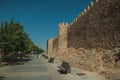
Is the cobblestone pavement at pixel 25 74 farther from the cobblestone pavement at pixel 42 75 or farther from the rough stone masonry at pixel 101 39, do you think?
the rough stone masonry at pixel 101 39

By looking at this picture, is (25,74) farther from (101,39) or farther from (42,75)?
(101,39)

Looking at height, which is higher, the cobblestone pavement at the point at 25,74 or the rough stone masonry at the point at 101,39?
the rough stone masonry at the point at 101,39

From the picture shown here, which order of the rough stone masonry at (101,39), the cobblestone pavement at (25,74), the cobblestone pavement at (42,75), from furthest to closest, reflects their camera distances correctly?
the rough stone masonry at (101,39)
the cobblestone pavement at (25,74)
the cobblestone pavement at (42,75)

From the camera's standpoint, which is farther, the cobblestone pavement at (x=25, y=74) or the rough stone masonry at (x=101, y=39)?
the rough stone masonry at (x=101, y=39)

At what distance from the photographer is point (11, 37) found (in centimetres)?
2689

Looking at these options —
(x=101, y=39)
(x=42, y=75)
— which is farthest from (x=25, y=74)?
(x=101, y=39)

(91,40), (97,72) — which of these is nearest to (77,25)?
(91,40)

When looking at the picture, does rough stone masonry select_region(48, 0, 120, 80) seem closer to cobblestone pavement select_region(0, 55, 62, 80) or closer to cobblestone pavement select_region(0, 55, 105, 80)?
cobblestone pavement select_region(0, 55, 105, 80)

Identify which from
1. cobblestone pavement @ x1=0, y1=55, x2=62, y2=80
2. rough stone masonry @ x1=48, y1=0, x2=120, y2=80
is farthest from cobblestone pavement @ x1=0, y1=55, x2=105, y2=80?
rough stone masonry @ x1=48, y1=0, x2=120, y2=80

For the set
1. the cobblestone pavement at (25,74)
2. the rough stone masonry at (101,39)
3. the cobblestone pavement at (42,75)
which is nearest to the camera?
the cobblestone pavement at (42,75)

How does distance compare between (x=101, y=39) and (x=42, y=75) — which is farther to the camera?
(x=101, y=39)

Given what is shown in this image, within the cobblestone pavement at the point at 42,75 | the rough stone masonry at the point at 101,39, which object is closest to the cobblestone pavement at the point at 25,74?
the cobblestone pavement at the point at 42,75

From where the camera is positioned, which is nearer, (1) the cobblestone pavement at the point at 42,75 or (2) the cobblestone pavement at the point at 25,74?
(1) the cobblestone pavement at the point at 42,75

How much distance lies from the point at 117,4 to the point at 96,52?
4.68 meters
